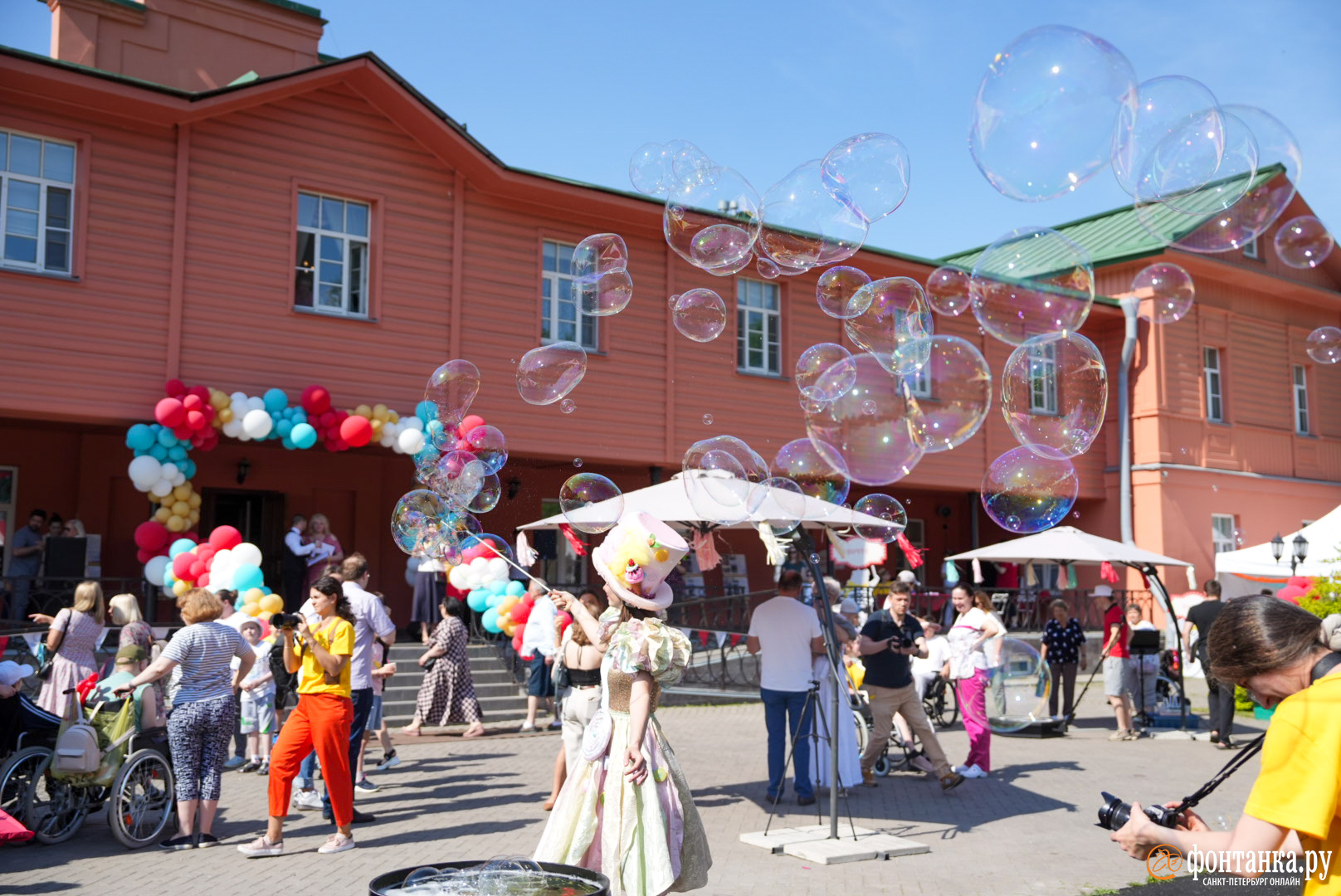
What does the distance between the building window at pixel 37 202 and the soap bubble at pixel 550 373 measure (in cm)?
768

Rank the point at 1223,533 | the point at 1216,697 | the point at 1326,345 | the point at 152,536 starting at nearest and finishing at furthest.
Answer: the point at 1326,345
the point at 152,536
the point at 1216,697
the point at 1223,533

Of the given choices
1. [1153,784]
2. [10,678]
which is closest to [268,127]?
[10,678]

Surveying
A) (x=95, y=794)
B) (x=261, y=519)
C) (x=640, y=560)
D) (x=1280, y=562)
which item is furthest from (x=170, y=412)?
(x=1280, y=562)

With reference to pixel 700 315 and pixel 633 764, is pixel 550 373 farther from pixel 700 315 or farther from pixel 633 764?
pixel 633 764

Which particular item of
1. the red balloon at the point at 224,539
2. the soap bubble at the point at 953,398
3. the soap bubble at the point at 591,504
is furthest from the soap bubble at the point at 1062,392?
the red balloon at the point at 224,539

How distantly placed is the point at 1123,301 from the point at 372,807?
65.3 ft

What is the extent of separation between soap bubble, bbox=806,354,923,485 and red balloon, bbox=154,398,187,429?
835 centimetres

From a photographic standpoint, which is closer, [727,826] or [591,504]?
[727,826]

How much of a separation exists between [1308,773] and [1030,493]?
6146 mm

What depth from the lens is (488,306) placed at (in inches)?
664

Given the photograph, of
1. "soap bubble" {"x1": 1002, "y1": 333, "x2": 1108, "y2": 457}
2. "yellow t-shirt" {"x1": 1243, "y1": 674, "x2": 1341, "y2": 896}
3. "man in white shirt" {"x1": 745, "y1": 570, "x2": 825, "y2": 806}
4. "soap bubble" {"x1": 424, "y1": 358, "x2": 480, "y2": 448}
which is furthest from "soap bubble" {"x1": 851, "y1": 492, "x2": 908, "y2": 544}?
"yellow t-shirt" {"x1": 1243, "y1": 674, "x2": 1341, "y2": 896}

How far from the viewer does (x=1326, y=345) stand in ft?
37.8

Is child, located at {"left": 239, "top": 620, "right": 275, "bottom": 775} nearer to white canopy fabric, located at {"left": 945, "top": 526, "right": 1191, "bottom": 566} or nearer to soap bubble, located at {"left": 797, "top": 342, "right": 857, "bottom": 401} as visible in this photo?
soap bubble, located at {"left": 797, "top": 342, "right": 857, "bottom": 401}

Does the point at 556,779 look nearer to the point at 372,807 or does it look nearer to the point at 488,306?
the point at 372,807
